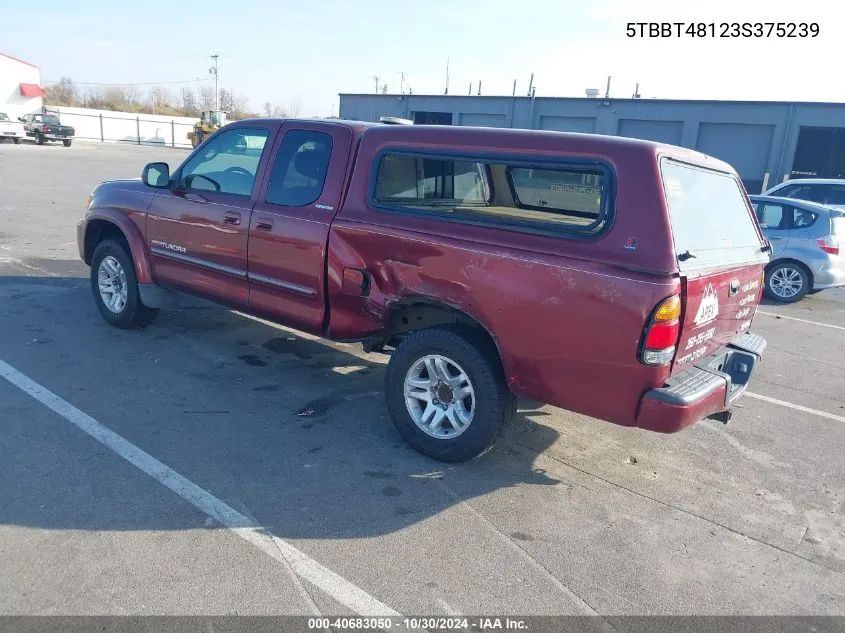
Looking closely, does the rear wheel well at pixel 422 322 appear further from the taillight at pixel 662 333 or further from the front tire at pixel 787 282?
the front tire at pixel 787 282

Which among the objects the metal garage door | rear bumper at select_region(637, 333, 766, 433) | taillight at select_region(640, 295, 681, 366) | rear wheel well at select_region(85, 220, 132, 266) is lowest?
rear bumper at select_region(637, 333, 766, 433)

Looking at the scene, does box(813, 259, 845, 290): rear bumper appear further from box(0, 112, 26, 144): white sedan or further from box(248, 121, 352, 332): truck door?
box(0, 112, 26, 144): white sedan

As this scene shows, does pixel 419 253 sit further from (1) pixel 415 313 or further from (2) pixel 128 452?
(2) pixel 128 452

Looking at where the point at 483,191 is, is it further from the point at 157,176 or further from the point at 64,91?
the point at 64,91

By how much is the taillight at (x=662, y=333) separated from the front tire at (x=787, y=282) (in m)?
7.92

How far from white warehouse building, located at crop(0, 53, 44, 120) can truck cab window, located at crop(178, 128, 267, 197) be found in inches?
1964

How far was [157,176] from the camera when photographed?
18.9ft

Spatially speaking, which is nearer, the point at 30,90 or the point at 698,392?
the point at 698,392

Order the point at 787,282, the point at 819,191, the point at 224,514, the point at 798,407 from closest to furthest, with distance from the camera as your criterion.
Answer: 1. the point at 224,514
2. the point at 798,407
3. the point at 787,282
4. the point at 819,191

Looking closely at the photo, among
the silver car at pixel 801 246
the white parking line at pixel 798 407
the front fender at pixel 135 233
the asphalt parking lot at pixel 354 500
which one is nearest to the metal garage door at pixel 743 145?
the silver car at pixel 801 246

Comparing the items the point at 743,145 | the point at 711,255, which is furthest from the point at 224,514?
the point at 743,145

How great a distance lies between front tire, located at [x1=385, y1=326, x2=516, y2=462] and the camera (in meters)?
3.89

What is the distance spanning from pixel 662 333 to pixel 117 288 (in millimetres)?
5157

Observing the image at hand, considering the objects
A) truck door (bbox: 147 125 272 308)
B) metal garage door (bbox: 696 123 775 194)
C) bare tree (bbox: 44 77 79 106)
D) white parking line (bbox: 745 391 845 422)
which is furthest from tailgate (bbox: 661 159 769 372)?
bare tree (bbox: 44 77 79 106)
